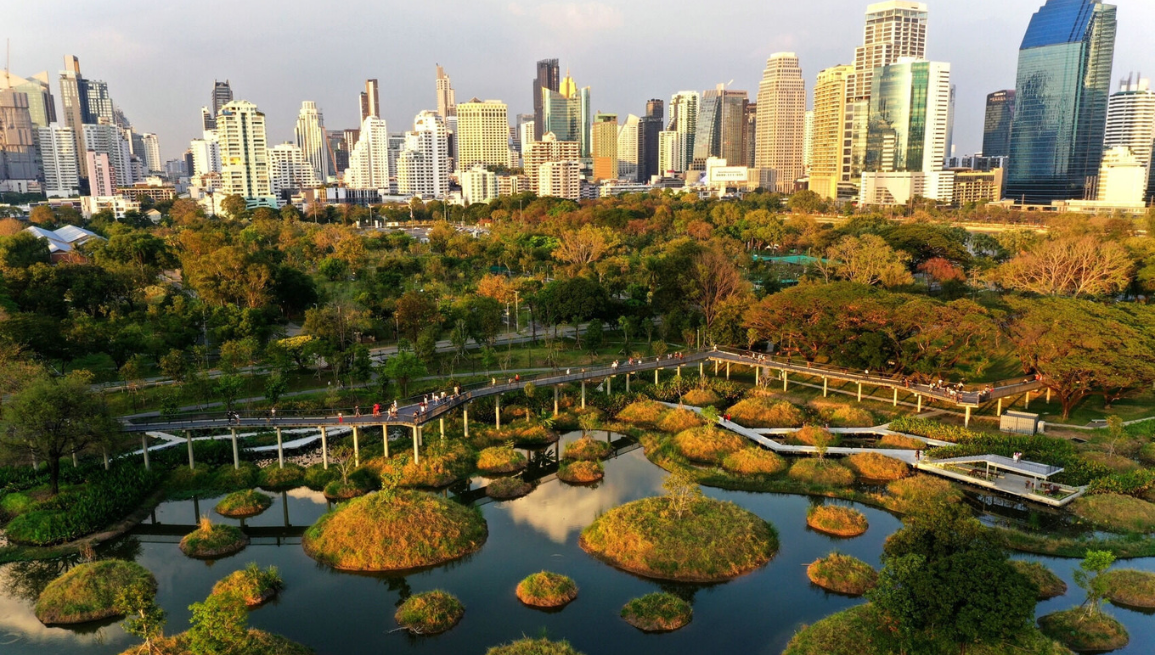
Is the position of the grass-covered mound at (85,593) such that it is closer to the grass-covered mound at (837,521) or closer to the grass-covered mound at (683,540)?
the grass-covered mound at (683,540)

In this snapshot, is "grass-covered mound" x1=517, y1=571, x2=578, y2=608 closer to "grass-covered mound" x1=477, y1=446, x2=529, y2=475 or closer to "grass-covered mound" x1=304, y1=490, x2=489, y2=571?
"grass-covered mound" x1=304, y1=490, x2=489, y2=571

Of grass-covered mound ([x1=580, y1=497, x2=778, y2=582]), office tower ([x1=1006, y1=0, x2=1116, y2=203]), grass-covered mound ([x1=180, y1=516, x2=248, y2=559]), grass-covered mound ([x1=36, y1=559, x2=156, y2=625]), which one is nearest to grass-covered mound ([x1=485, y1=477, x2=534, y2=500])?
grass-covered mound ([x1=580, y1=497, x2=778, y2=582])

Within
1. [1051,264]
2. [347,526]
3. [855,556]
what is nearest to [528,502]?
[347,526]

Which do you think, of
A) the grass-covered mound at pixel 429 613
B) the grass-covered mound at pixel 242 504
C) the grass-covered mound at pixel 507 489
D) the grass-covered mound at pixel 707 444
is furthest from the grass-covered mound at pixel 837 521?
the grass-covered mound at pixel 242 504

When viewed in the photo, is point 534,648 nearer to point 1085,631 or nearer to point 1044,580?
point 1085,631

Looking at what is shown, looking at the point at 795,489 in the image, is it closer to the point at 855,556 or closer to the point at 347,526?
the point at 855,556

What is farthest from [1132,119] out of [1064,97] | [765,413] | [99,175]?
[99,175]
